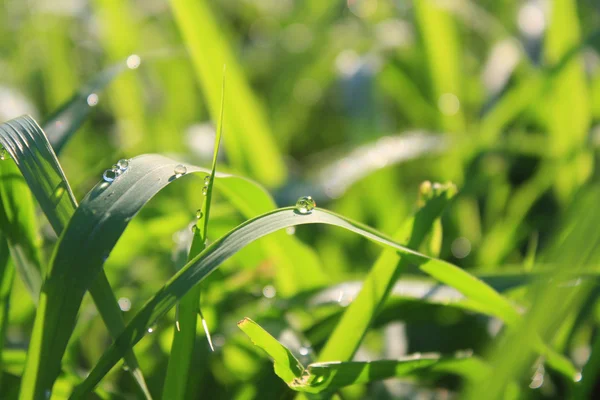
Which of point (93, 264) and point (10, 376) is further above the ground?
point (93, 264)

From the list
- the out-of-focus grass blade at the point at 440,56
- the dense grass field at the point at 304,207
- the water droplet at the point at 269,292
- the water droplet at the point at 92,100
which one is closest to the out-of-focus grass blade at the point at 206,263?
the dense grass field at the point at 304,207

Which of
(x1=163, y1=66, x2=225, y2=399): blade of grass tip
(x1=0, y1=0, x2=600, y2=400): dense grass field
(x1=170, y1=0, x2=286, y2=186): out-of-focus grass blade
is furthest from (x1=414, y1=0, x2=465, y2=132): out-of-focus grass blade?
(x1=163, y1=66, x2=225, y2=399): blade of grass tip

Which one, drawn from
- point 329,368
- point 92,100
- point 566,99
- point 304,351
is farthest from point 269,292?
point 566,99

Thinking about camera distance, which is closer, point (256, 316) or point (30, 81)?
point (256, 316)

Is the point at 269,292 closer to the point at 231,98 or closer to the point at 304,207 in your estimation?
the point at 304,207

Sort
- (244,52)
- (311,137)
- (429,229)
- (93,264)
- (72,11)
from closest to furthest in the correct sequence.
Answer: (93,264), (429,229), (311,137), (244,52), (72,11)

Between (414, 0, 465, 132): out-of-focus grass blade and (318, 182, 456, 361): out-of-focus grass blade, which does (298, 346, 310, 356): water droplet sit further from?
(414, 0, 465, 132): out-of-focus grass blade

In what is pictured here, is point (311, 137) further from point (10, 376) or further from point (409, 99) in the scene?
point (10, 376)

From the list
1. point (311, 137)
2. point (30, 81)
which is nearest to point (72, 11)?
point (30, 81)

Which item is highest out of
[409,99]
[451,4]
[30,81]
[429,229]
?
[451,4]
